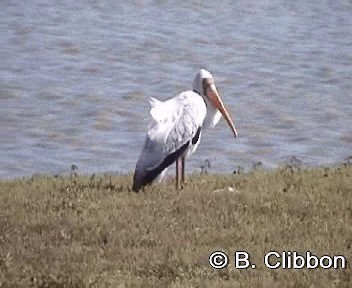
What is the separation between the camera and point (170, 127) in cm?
1037

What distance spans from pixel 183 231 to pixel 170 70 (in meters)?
11.9

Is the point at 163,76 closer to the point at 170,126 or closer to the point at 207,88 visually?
the point at 207,88

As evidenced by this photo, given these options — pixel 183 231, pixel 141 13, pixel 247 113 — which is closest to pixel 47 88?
pixel 247 113

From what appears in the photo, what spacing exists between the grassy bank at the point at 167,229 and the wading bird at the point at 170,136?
198 millimetres

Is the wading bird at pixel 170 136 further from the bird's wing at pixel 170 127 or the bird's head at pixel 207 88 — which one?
the bird's head at pixel 207 88

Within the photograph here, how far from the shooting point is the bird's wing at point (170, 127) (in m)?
10.1

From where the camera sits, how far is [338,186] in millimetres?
10156

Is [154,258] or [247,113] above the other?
[154,258]

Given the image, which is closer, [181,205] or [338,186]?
[181,205]

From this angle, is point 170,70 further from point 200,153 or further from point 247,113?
point 200,153

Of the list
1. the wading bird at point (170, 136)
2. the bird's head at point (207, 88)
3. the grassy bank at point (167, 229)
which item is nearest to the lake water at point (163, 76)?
the bird's head at point (207, 88)

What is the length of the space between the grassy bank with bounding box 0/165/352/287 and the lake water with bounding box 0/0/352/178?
11.3 ft

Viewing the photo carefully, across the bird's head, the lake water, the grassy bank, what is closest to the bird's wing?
the grassy bank

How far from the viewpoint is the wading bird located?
10000 mm
